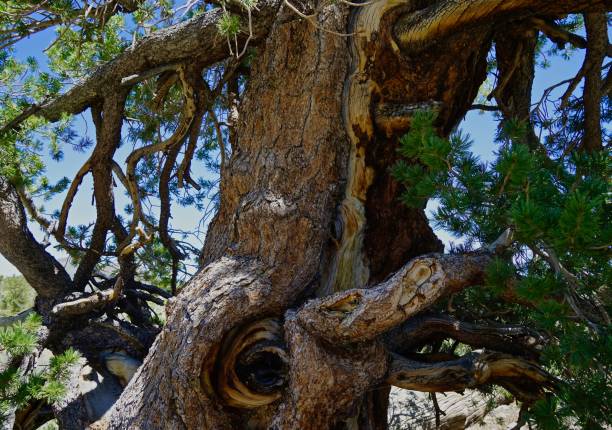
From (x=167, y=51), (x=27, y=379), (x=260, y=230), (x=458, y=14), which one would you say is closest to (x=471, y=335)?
(x=260, y=230)

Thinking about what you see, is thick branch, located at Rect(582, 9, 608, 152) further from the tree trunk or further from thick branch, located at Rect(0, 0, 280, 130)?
thick branch, located at Rect(0, 0, 280, 130)

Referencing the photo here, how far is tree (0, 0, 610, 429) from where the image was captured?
200 cm

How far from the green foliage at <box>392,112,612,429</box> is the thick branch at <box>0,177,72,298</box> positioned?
95.0 inches

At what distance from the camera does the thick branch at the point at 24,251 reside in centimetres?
335

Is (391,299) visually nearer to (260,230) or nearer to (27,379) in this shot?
(260,230)

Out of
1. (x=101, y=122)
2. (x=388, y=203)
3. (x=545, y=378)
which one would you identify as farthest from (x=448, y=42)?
(x=101, y=122)

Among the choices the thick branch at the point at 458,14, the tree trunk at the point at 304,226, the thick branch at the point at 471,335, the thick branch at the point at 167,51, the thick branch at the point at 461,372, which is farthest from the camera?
the thick branch at the point at 167,51

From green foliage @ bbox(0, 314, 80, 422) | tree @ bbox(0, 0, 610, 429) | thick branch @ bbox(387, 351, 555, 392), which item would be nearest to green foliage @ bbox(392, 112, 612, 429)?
tree @ bbox(0, 0, 610, 429)

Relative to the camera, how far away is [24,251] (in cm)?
345

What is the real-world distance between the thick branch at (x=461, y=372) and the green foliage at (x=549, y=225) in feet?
1.22

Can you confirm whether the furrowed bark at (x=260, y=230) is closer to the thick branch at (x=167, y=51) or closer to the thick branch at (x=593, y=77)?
the thick branch at (x=167, y=51)

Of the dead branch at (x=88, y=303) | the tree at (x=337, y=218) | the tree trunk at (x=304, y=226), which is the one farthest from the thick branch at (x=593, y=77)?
the dead branch at (x=88, y=303)

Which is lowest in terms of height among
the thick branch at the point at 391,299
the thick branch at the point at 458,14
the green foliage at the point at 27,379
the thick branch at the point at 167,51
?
the green foliage at the point at 27,379

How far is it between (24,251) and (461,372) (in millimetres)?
2697
